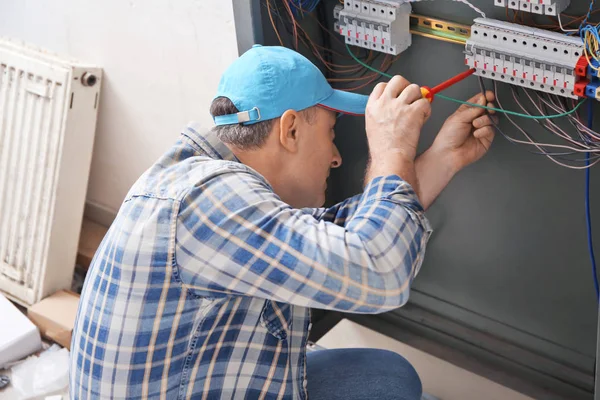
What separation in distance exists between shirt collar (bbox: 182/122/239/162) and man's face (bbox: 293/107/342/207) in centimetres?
13

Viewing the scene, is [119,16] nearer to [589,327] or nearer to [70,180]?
[70,180]

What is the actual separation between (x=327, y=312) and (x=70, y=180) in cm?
100

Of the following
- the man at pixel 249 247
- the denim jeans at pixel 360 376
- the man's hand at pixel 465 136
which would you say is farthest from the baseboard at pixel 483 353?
the man at pixel 249 247

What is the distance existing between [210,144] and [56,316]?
1368 millimetres

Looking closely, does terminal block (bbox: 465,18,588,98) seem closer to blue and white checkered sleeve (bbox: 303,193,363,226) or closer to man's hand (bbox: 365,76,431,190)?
man's hand (bbox: 365,76,431,190)

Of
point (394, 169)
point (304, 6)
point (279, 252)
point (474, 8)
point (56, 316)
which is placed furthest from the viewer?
point (56, 316)

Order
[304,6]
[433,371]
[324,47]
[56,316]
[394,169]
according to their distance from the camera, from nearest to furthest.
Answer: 1. [394,169]
2. [304,6]
3. [324,47]
4. [433,371]
5. [56,316]

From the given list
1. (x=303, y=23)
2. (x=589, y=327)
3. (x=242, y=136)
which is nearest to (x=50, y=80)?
(x=303, y=23)

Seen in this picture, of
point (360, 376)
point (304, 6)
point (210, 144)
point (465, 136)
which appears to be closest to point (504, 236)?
point (465, 136)

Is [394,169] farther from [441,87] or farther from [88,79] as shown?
[88,79]

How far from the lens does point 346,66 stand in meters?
2.09

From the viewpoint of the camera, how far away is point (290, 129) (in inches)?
59.7

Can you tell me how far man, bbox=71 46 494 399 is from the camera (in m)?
1.32

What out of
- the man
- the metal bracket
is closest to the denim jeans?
the man
